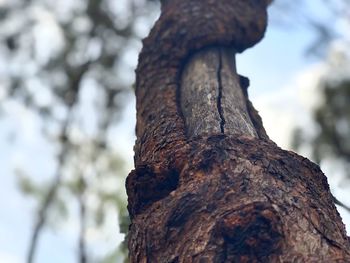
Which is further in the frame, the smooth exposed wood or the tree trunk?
the smooth exposed wood

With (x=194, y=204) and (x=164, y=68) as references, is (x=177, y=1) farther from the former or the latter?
(x=194, y=204)

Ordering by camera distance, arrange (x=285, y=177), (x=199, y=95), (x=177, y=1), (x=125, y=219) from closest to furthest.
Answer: (x=285, y=177) → (x=199, y=95) → (x=177, y=1) → (x=125, y=219)

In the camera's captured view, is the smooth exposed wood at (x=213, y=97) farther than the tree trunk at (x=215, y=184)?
Yes

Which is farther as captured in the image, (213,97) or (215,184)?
(213,97)

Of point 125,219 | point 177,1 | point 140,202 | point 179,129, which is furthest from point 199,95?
point 125,219

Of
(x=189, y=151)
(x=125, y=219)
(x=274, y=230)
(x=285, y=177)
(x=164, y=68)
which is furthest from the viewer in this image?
(x=125, y=219)

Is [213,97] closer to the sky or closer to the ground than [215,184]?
closer to the sky

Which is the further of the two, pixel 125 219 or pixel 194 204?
pixel 125 219

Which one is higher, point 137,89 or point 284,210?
point 137,89
